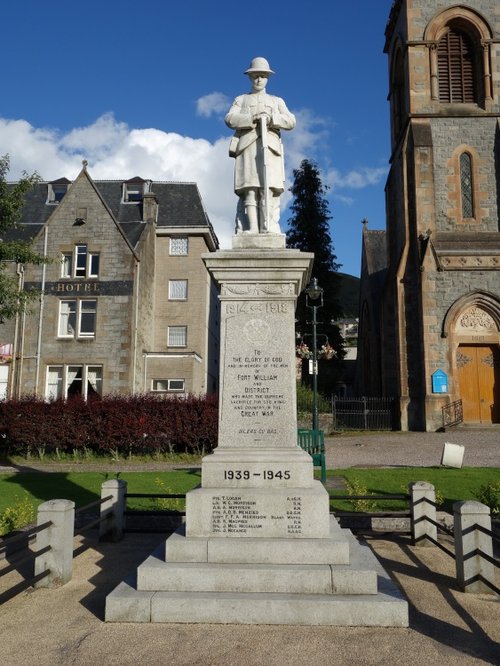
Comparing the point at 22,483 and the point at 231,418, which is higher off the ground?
the point at 231,418

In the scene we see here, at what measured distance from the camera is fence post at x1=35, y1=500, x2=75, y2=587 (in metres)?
6.31

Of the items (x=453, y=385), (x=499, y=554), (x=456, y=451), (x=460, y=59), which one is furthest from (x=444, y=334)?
(x=499, y=554)

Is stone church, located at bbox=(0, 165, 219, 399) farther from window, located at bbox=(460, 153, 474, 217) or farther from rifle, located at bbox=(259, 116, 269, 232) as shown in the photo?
rifle, located at bbox=(259, 116, 269, 232)

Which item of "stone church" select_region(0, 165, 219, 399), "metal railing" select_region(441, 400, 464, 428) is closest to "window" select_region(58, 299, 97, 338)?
"stone church" select_region(0, 165, 219, 399)

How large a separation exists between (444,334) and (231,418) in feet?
71.9

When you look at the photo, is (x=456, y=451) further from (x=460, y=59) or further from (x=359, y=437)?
(x=460, y=59)

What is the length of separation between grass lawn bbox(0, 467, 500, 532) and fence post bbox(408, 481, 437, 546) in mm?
1645

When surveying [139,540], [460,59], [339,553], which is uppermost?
[460,59]

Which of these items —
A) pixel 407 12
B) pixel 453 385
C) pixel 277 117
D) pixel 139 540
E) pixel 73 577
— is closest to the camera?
pixel 73 577

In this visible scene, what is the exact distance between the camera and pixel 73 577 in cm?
658

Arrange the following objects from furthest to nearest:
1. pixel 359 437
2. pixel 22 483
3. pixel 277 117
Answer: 1. pixel 359 437
2. pixel 22 483
3. pixel 277 117

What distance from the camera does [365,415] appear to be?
27.3 meters

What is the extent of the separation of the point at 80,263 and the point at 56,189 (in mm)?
8358

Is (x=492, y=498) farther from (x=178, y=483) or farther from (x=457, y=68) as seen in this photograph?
(x=457, y=68)
